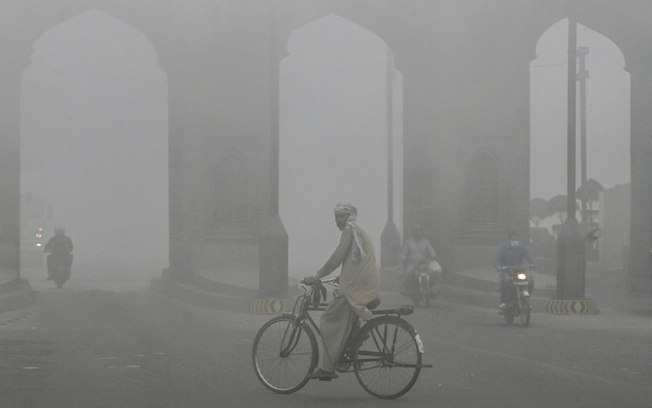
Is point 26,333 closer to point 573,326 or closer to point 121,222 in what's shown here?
point 573,326

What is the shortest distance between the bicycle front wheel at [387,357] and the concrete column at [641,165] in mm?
15694

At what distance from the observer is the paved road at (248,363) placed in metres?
8.45

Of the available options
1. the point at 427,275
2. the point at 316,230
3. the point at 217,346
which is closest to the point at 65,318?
the point at 217,346

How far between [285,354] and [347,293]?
1.96 feet

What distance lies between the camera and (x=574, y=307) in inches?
707

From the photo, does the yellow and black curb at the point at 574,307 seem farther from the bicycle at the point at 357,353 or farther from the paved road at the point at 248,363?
the bicycle at the point at 357,353

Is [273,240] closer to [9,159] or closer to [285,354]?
[9,159]

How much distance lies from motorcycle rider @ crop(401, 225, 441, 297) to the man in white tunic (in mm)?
11522

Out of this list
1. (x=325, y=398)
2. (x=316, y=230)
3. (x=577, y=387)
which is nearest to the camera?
(x=325, y=398)

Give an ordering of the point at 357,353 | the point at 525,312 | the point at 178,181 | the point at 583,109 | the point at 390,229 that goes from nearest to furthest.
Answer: the point at 357,353 < the point at 525,312 < the point at 178,181 < the point at 390,229 < the point at 583,109

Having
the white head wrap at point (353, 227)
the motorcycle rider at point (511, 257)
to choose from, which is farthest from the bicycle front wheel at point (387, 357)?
the motorcycle rider at point (511, 257)

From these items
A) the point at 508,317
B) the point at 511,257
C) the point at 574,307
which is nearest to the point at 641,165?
the point at 574,307

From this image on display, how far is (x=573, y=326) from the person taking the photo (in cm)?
1563

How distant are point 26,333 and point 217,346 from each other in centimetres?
254
